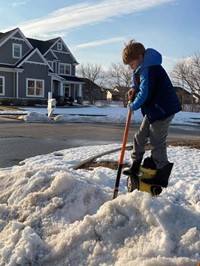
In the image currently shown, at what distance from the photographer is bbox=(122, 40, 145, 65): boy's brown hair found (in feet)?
14.9

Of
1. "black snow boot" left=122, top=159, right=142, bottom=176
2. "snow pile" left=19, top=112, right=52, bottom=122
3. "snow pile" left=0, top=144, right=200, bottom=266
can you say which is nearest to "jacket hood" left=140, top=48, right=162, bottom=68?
"black snow boot" left=122, top=159, right=142, bottom=176

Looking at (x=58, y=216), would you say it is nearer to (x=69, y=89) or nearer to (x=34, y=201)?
(x=34, y=201)

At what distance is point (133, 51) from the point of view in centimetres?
454

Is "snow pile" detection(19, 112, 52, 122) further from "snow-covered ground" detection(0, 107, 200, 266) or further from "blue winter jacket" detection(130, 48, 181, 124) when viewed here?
"blue winter jacket" detection(130, 48, 181, 124)

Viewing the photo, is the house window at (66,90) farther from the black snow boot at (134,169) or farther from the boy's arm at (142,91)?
the boy's arm at (142,91)

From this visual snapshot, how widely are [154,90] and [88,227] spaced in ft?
6.21

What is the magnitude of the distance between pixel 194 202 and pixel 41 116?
19.2 meters

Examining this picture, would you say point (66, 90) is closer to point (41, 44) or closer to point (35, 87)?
point (41, 44)

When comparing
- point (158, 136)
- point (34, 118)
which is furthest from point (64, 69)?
point (158, 136)

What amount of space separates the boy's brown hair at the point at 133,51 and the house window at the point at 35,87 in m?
36.3

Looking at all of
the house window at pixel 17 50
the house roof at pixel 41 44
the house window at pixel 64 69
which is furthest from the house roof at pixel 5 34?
the house window at pixel 64 69

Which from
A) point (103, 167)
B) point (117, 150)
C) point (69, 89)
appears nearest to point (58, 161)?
point (103, 167)

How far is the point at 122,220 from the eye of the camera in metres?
3.44

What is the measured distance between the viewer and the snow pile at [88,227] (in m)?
3.05
